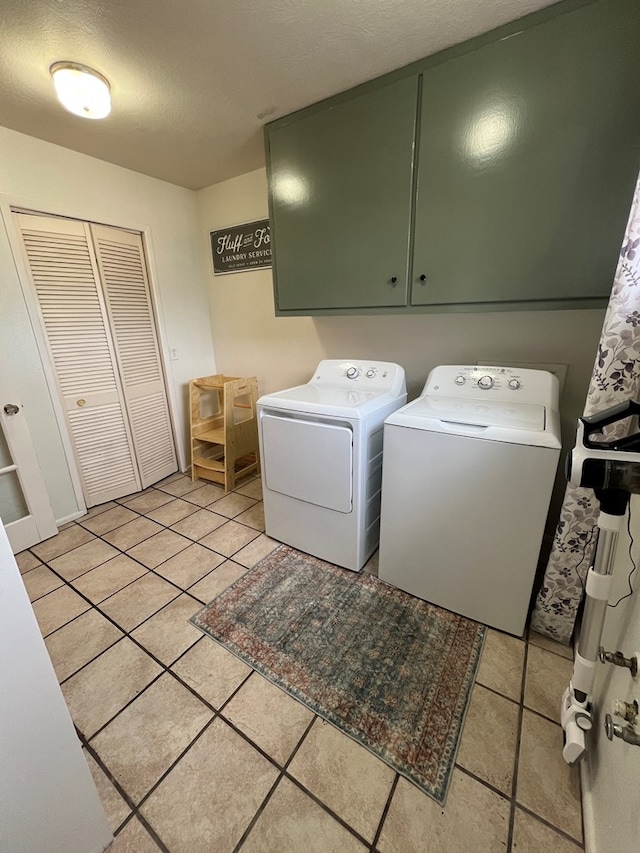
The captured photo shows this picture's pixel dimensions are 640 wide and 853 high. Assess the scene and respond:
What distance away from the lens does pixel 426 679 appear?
4.30 ft

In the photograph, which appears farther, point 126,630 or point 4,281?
point 4,281

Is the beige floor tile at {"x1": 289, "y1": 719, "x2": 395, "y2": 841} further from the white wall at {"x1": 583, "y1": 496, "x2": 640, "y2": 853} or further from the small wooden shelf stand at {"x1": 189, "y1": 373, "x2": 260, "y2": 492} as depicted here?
the small wooden shelf stand at {"x1": 189, "y1": 373, "x2": 260, "y2": 492}

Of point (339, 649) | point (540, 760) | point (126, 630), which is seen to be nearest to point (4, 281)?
point (126, 630)

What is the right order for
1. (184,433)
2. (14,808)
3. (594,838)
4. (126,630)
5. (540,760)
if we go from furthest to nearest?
(184,433)
(126,630)
(540,760)
(594,838)
(14,808)

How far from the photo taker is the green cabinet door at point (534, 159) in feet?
3.93

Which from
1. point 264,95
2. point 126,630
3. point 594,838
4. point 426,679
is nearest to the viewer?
point 594,838

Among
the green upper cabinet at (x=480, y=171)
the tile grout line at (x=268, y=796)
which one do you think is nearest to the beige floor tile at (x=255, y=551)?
the tile grout line at (x=268, y=796)

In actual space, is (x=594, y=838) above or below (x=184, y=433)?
below

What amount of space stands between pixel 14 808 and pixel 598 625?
144 cm

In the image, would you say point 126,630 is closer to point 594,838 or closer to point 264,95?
point 594,838

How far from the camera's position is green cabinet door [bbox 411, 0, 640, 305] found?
1198 millimetres

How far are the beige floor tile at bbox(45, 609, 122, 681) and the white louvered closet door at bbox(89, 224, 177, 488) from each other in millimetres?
1370

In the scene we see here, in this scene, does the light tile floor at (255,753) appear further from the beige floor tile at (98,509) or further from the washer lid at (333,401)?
the washer lid at (333,401)

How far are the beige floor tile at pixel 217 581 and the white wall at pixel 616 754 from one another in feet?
4.94
